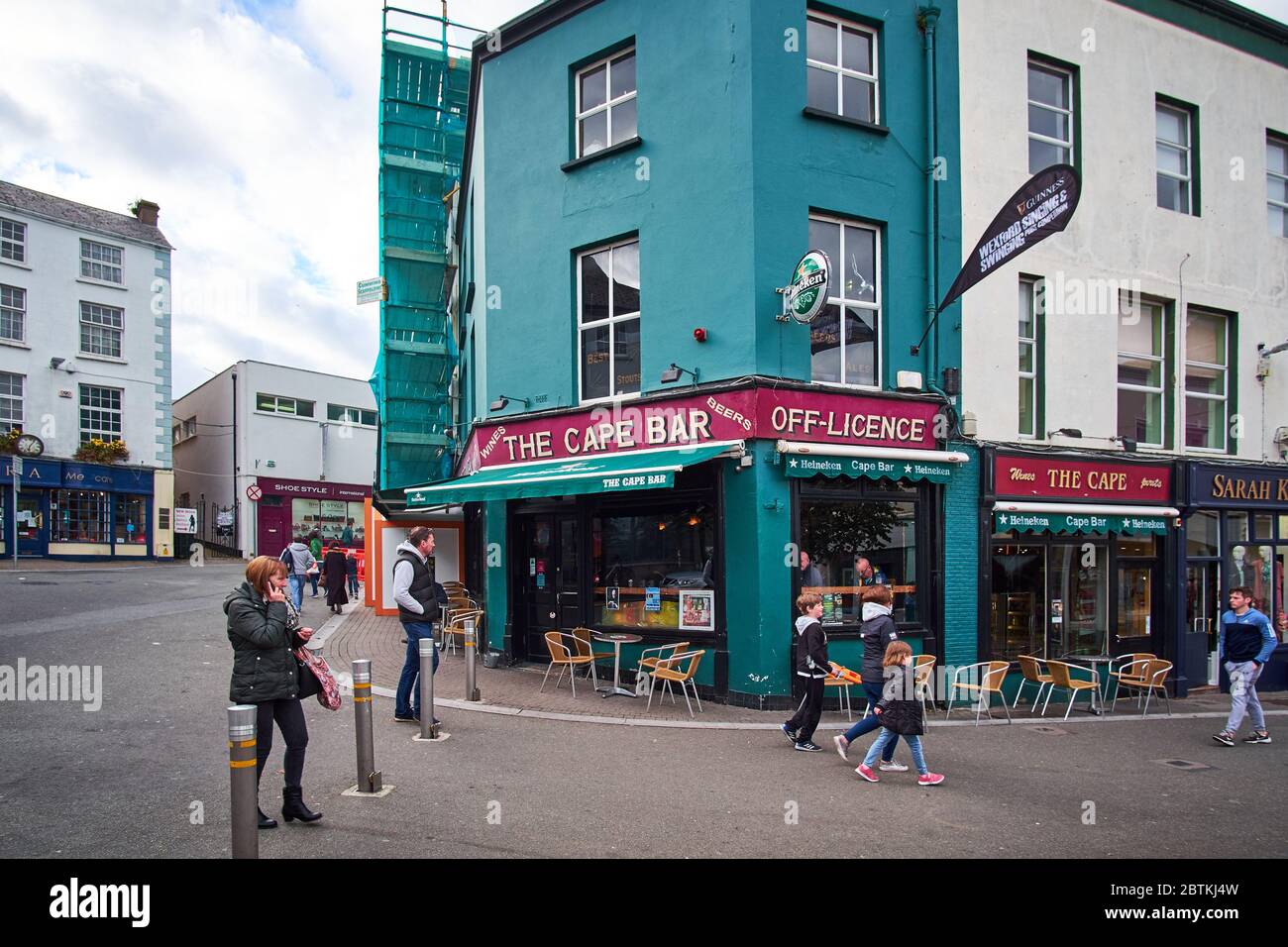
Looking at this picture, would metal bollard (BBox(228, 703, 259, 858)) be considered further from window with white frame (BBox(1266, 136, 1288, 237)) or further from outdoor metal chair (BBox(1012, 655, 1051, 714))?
window with white frame (BBox(1266, 136, 1288, 237))

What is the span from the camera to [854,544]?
10648mm

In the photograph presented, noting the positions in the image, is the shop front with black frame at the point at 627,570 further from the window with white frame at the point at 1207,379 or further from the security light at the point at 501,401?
the window with white frame at the point at 1207,379

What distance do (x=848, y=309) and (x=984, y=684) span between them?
504cm

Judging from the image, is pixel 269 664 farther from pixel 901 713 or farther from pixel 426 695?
pixel 901 713

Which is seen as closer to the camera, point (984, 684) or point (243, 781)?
point (243, 781)

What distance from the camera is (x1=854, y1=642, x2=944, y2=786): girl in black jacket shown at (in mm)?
6918

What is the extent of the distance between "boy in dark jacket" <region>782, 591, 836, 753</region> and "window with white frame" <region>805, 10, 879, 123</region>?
22.2ft

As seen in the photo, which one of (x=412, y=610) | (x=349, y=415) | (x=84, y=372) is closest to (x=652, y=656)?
(x=412, y=610)

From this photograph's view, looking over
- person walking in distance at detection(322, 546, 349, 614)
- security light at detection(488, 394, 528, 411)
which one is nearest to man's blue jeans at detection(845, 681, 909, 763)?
security light at detection(488, 394, 528, 411)

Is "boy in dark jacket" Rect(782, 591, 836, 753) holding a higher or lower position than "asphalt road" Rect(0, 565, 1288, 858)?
higher
